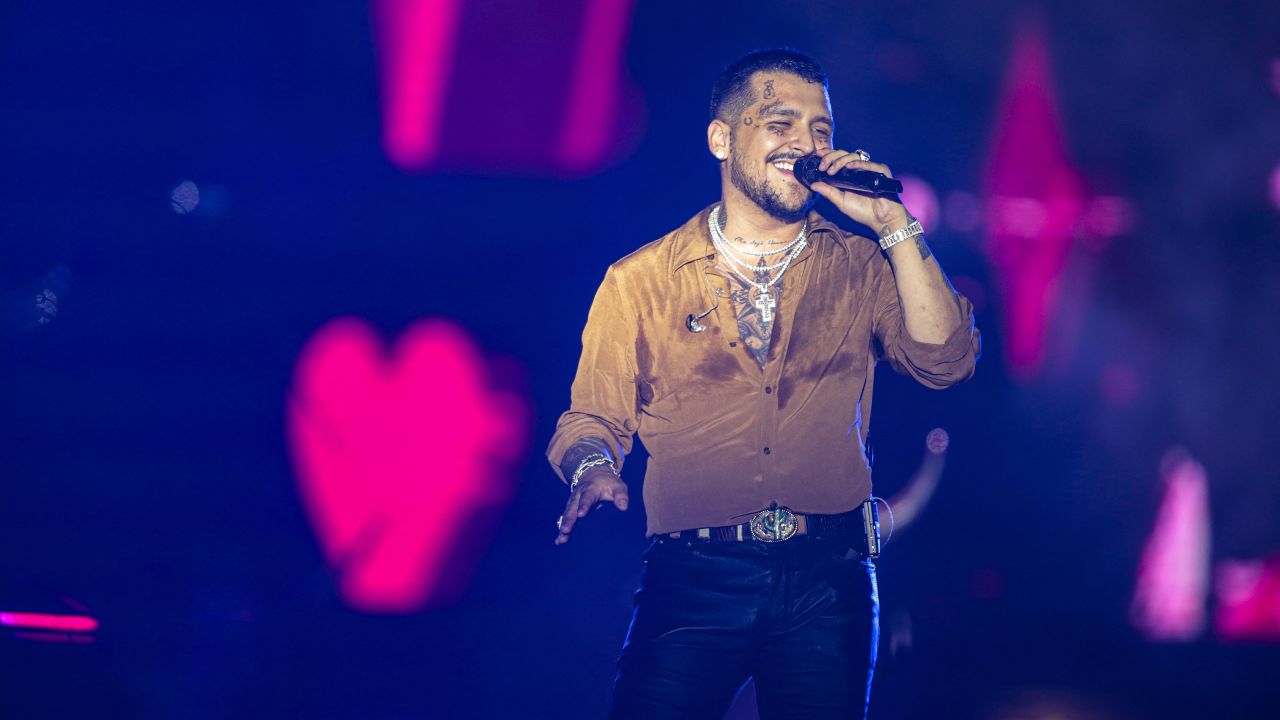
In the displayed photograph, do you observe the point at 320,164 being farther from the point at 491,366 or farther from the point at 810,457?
the point at 810,457

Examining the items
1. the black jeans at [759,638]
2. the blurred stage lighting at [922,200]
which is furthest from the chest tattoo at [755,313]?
the blurred stage lighting at [922,200]

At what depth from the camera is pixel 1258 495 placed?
5.27 meters

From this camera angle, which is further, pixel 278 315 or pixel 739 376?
pixel 278 315

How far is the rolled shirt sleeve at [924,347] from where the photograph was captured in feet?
7.16

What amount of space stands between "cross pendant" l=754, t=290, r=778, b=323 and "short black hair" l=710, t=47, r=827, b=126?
48 centimetres

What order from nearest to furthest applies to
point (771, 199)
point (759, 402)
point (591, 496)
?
point (591, 496) < point (759, 402) < point (771, 199)

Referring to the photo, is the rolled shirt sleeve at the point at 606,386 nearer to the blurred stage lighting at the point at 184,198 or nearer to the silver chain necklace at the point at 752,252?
the silver chain necklace at the point at 752,252

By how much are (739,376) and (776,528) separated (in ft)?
1.28

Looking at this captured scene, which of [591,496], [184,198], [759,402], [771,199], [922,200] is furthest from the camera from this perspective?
[922,200]

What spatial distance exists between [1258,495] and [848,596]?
4.40m

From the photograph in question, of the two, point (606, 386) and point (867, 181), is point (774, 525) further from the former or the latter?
point (867, 181)

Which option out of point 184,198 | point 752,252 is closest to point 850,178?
point 752,252

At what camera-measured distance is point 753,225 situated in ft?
8.05

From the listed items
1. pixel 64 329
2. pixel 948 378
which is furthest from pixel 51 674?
pixel 948 378
